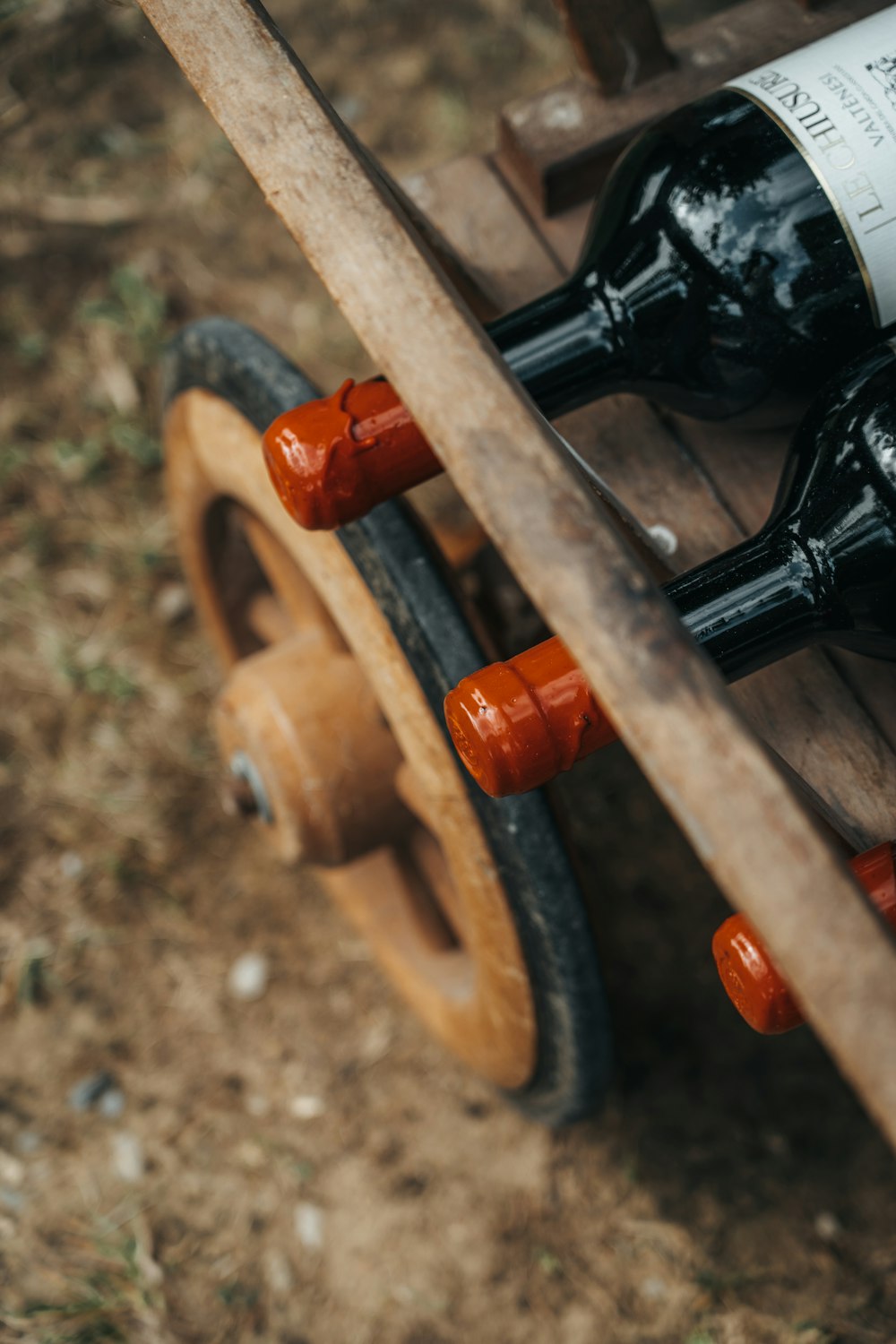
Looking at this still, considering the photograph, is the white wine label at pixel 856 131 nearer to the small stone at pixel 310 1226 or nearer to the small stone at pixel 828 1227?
the small stone at pixel 828 1227

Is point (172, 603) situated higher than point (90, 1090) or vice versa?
point (172, 603)

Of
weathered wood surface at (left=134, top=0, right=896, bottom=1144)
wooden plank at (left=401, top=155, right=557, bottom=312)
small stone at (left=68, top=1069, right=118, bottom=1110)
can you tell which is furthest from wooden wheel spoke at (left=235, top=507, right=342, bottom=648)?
small stone at (left=68, top=1069, right=118, bottom=1110)

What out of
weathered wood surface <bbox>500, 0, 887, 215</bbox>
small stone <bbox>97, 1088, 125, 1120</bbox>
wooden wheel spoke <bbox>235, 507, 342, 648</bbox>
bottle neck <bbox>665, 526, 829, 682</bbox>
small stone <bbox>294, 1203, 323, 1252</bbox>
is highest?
weathered wood surface <bbox>500, 0, 887, 215</bbox>

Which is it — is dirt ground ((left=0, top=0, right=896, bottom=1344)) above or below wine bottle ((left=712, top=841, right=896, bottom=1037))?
below

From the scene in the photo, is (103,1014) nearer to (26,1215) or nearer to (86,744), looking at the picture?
(26,1215)

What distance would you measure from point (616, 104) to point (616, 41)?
0.16ft

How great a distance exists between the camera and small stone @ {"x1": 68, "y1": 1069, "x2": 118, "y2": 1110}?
58.2 inches

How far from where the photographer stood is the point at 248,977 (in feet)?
5.13

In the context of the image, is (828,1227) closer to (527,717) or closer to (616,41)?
(527,717)

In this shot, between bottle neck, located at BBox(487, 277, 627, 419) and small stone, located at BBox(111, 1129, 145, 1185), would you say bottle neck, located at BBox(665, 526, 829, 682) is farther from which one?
small stone, located at BBox(111, 1129, 145, 1185)

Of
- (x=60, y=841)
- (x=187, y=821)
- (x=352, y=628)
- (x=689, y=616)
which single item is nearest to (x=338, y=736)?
(x=352, y=628)

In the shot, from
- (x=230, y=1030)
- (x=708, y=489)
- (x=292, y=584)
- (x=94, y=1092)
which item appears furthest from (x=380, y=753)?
(x=94, y=1092)

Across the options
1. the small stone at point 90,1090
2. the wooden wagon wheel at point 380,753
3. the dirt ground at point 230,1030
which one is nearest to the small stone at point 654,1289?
the dirt ground at point 230,1030

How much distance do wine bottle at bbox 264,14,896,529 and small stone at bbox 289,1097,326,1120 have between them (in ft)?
3.46
